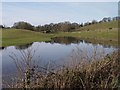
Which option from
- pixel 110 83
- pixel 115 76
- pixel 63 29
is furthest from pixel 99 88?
pixel 63 29

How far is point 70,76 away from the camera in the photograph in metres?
7.37

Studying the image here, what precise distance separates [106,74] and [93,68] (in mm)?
705

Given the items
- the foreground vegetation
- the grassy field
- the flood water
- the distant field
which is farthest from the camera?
the grassy field

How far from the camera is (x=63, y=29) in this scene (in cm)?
12812

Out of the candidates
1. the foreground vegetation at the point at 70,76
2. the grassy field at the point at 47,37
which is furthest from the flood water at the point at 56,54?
the grassy field at the point at 47,37

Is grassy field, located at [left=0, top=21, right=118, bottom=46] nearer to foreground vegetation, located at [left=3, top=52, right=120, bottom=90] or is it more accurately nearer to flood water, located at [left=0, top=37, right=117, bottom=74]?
flood water, located at [left=0, top=37, right=117, bottom=74]

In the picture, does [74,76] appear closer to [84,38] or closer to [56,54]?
[56,54]

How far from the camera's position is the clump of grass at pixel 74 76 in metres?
6.70

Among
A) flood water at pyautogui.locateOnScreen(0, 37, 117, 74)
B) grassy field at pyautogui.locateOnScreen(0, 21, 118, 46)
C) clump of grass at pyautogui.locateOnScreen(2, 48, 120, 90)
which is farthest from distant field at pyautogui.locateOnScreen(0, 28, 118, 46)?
clump of grass at pyautogui.locateOnScreen(2, 48, 120, 90)

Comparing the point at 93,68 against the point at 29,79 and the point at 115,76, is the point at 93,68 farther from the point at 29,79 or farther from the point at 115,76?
the point at 29,79

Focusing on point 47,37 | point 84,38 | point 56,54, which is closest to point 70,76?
point 56,54

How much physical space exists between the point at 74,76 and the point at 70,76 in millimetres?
197

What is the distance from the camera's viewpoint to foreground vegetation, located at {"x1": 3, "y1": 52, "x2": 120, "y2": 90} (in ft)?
22.0

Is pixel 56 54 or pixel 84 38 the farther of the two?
pixel 84 38
